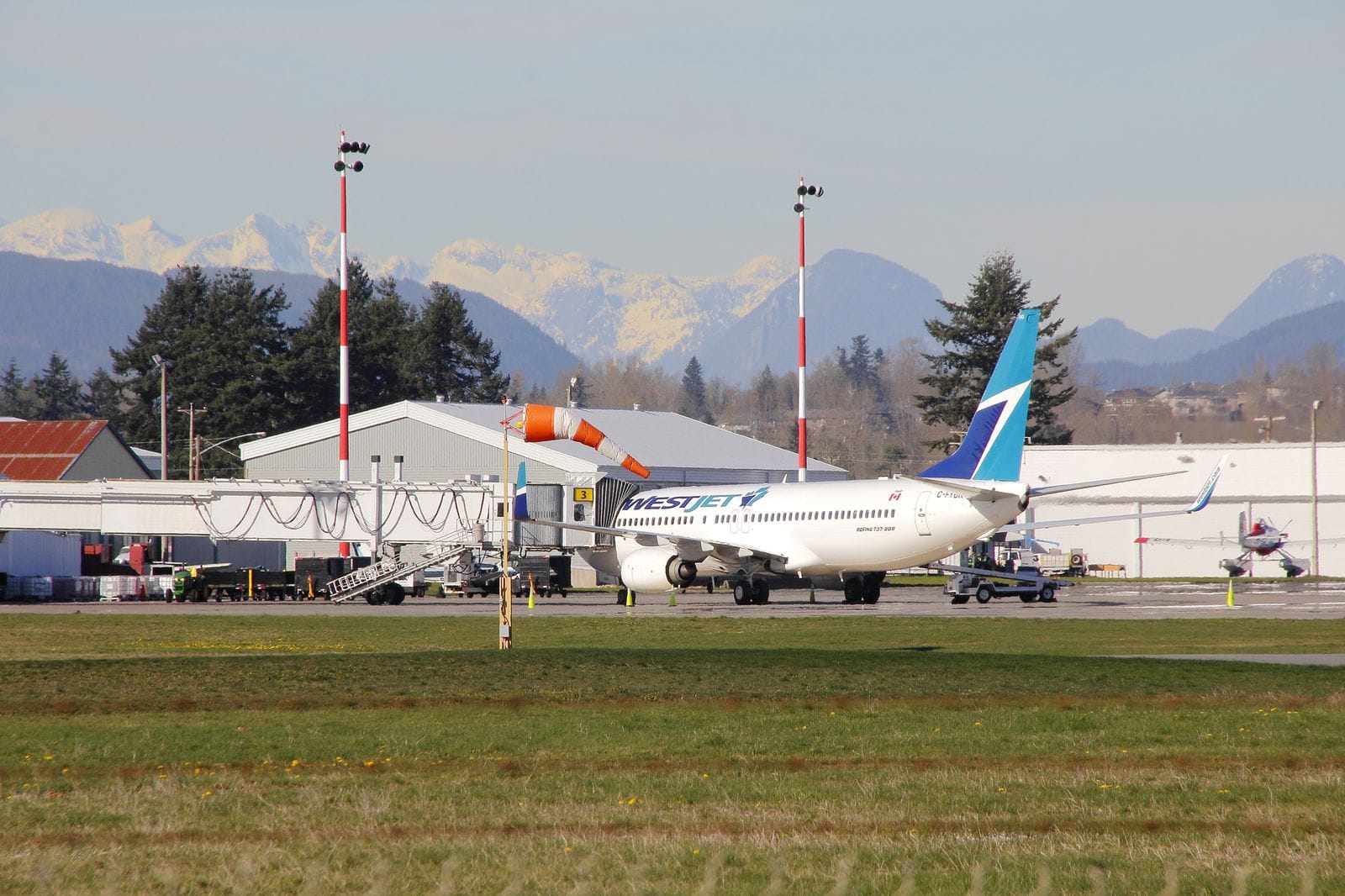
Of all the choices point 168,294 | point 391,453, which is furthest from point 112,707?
point 168,294

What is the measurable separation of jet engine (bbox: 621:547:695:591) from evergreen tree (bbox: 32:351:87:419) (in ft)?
443

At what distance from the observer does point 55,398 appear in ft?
563

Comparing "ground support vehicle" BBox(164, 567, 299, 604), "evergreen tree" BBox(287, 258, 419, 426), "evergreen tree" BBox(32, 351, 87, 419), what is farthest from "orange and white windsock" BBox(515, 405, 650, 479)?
"evergreen tree" BBox(32, 351, 87, 419)

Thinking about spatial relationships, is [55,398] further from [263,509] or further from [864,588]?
[864,588]

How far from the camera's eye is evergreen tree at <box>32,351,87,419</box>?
171125 millimetres

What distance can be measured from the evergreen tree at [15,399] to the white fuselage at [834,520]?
446ft

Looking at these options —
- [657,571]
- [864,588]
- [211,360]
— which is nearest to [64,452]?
[211,360]

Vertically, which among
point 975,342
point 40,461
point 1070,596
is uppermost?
point 975,342

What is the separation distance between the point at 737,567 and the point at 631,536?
14.0ft

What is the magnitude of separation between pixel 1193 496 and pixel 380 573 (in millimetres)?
49477

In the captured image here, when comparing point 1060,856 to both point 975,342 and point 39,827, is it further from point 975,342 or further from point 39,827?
point 975,342

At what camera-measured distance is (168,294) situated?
128m

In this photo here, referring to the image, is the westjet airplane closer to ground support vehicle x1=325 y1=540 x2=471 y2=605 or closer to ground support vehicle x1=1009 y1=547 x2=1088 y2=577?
ground support vehicle x1=325 y1=540 x2=471 y2=605

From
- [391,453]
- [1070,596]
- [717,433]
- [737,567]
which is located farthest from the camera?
[717,433]
